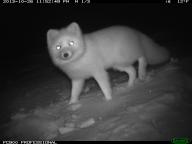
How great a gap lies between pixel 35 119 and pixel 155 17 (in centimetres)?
760

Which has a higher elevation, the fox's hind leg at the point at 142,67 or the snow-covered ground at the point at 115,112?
the fox's hind leg at the point at 142,67

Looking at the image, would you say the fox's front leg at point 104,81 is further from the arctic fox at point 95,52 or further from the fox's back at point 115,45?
the fox's back at point 115,45

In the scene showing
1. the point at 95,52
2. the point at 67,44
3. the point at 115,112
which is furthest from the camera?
the point at 95,52

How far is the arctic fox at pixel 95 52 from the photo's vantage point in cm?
628

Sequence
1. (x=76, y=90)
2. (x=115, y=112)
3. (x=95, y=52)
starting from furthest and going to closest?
(x=76, y=90), (x=95, y=52), (x=115, y=112)

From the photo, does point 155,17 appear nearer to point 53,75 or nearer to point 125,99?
point 53,75

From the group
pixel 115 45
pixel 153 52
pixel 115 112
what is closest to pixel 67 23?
pixel 153 52

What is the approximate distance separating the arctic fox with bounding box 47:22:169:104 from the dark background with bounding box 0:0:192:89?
163cm

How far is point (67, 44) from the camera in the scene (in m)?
6.24

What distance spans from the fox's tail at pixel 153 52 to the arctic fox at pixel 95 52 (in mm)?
31

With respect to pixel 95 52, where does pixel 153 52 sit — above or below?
above

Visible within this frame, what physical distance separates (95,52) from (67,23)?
8412 mm

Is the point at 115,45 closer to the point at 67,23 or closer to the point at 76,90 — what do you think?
the point at 76,90

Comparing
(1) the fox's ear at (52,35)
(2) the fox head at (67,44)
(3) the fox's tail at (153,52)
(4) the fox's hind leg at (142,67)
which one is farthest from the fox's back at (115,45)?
(1) the fox's ear at (52,35)
